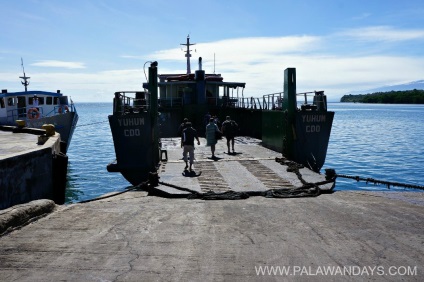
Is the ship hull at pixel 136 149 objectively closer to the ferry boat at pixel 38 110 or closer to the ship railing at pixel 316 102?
the ship railing at pixel 316 102

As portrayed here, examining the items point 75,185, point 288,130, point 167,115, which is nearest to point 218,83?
point 167,115

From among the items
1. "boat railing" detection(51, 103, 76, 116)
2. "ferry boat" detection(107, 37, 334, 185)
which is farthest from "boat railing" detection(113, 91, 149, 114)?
"boat railing" detection(51, 103, 76, 116)

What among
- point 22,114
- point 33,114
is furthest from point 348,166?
point 22,114

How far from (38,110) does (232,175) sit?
26455mm

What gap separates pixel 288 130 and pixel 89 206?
8685mm

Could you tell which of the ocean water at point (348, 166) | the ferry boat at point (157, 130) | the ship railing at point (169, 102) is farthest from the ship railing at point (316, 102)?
the ship railing at point (169, 102)

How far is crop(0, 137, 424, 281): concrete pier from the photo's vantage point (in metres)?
5.62

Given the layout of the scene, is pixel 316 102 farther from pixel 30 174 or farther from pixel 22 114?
pixel 22 114

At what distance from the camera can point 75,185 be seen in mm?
24125

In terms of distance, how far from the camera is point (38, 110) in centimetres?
3434

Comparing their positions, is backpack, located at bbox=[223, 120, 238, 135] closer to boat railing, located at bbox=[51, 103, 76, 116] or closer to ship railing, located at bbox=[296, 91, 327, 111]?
ship railing, located at bbox=[296, 91, 327, 111]

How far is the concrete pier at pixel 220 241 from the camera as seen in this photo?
5617mm

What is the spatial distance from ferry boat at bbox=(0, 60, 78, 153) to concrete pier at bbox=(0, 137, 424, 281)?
946 inches

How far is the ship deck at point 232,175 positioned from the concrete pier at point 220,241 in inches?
29.4
